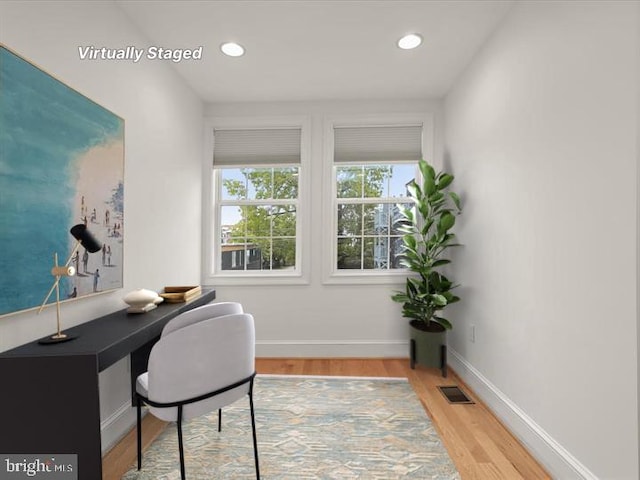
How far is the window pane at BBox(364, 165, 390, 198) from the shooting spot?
3.49m

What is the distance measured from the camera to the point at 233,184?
354 centimetres

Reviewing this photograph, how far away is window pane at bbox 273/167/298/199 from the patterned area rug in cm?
194

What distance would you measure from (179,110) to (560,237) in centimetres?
300

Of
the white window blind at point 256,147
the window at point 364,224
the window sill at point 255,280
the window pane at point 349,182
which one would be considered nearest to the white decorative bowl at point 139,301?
the window sill at point 255,280

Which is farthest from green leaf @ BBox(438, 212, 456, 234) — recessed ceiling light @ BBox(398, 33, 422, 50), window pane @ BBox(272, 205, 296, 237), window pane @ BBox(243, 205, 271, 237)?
window pane @ BBox(243, 205, 271, 237)

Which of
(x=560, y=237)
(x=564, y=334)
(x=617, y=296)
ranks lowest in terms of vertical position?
(x=564, y=334)

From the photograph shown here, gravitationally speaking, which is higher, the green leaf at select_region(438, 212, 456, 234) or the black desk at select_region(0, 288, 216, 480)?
the green leaf at select_region(438, 212, 456, 234)

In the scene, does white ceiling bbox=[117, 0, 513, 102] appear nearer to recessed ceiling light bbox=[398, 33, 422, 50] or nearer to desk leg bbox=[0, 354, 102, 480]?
recessed ceiling light bbox=[398, 33, 422, 50]

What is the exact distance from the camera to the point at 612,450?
1329mm

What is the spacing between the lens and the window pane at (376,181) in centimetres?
349

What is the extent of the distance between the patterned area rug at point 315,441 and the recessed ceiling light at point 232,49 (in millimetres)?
2723

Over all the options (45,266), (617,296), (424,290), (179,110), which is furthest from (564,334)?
(179,110)

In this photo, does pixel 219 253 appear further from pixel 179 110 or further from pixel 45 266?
pixel 45 266

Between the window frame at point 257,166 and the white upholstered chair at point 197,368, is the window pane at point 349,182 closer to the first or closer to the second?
the window frame at point 257,166
